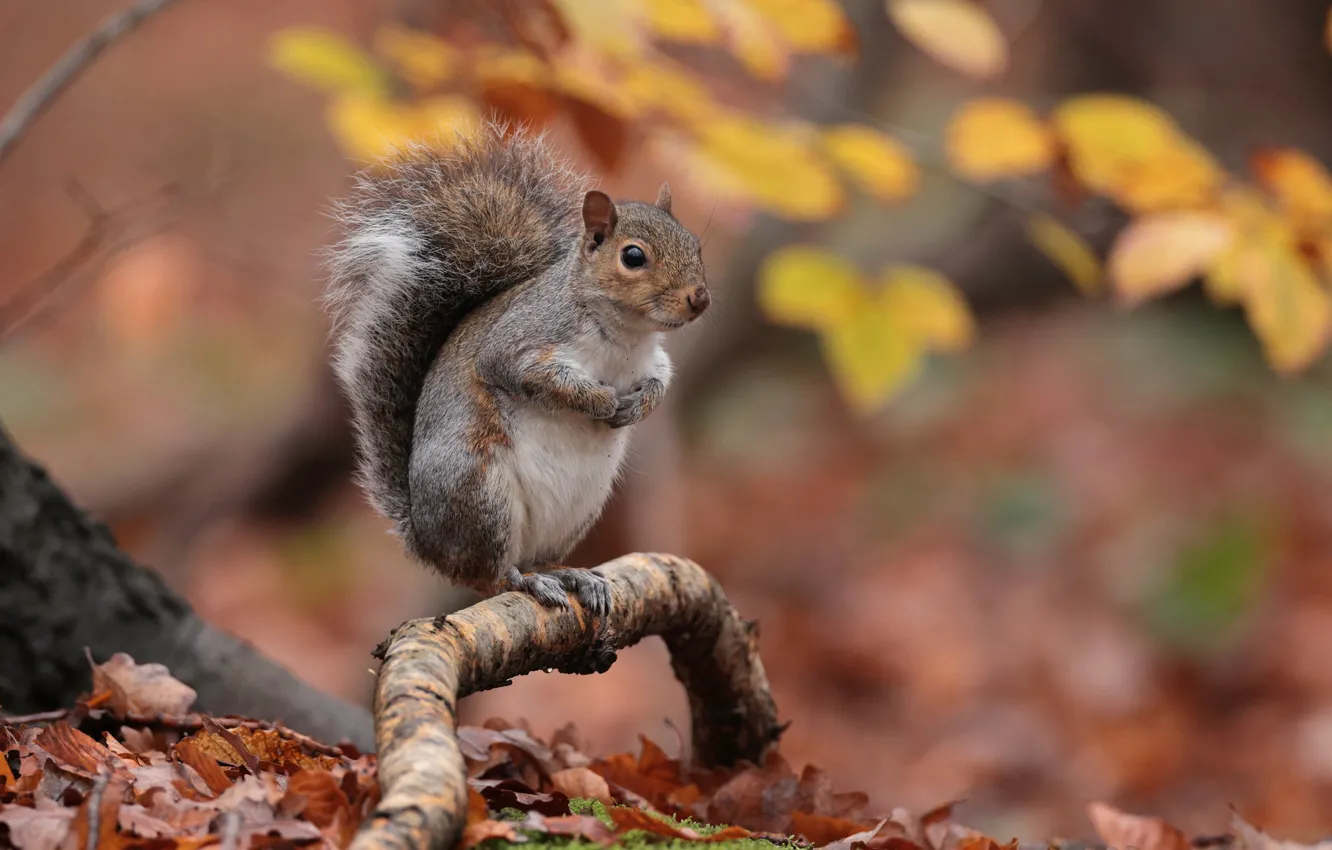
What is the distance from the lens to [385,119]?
287 cm

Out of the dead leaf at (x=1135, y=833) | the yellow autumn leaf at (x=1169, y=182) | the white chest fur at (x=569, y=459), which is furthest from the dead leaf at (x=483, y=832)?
the yellow autumn leaf at (x=1169, y=182)

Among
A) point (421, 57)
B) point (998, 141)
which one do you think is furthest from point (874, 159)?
point (421, 57)

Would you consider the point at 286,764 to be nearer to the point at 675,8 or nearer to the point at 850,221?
the point at 675,8

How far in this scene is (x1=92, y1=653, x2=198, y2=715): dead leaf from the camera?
2.10 meters

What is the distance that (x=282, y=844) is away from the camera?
57.7 inches

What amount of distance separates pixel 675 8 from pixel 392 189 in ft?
2.13

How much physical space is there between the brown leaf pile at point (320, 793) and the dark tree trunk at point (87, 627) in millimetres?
224

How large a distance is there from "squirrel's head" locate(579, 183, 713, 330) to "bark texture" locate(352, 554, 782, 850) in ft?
1.30

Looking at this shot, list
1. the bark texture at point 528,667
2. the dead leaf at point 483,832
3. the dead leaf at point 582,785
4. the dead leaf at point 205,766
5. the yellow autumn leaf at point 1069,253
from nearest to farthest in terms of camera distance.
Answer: the bark texture at point 528,667, the dead leaf at point 483,832, the dead leaf at point 205,766, the dead leaf at point 582,785, the yellow autumn leaf at point 1069,253

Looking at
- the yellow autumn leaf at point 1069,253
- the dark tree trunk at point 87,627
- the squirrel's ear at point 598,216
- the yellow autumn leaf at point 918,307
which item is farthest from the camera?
the yellow autumn leaf at point 918,307

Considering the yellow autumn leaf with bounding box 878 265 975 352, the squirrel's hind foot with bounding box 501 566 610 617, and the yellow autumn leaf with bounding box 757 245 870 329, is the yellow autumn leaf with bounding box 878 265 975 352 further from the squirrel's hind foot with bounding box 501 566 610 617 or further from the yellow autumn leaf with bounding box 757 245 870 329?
the squirrel's hind foot with bounding box 501 566 610 617

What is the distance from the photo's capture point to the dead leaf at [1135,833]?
2.12m

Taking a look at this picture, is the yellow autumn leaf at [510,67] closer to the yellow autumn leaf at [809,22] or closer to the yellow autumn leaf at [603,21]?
the yellow autumn leaf at [603,21]

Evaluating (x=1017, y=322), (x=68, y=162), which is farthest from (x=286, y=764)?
(x=68, y=162)
